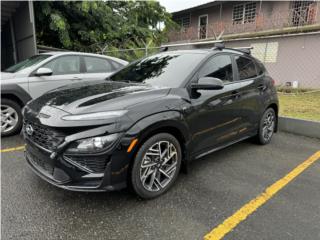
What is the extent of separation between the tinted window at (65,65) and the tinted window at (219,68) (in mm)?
3154

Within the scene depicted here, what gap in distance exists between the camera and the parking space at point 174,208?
2234 millimetres

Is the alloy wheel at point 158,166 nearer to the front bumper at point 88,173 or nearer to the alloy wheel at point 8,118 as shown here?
the front bumper at point 88,173

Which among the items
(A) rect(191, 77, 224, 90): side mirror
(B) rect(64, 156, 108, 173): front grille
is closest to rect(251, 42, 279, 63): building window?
(A) rect(191, 77, 224, 90): side mirror

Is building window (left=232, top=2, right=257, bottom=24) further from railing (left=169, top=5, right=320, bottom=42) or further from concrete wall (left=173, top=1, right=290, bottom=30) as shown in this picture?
railing (left=169, top=5, right=320, bottom=42)

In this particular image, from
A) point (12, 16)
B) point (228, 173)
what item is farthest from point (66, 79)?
point (12, 16)

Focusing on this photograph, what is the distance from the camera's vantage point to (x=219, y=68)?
3576 mm

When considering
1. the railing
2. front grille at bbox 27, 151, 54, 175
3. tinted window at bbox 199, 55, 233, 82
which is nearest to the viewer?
front grille at bbox 27, 151, 54, 175

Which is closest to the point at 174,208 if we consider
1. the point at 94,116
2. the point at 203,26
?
the point at 94,116

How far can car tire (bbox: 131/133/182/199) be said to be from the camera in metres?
2.52

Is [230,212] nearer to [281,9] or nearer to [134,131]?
[134,131]

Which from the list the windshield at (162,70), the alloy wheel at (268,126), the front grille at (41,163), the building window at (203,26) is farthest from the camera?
the building window at (203,26)

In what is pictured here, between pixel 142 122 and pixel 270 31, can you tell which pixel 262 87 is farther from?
pixel 270 31

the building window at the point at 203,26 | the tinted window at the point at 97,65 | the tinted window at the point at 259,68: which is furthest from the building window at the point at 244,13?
the tinted window at the point at 97,65

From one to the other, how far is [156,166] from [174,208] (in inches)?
18.4
